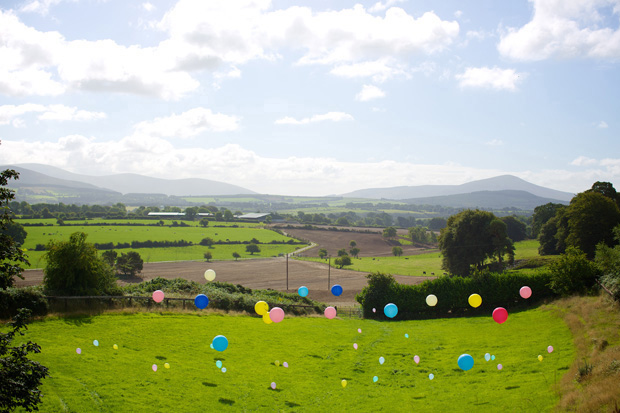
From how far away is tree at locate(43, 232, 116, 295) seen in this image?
28594 mm

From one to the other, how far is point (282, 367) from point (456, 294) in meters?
27.8

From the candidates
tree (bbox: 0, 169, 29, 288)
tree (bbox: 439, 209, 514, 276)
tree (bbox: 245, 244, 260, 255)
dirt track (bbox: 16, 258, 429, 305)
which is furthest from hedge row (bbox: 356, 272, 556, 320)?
tree (bbox: 245, 244, 260, 255)

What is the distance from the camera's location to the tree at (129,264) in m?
81.2

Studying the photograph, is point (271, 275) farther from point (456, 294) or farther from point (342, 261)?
point (456, 294)

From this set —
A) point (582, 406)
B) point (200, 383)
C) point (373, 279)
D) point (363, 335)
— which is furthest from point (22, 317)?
point (373, 279)

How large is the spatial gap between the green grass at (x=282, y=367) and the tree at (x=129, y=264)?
57.7 metres

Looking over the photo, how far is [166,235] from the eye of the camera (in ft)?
411

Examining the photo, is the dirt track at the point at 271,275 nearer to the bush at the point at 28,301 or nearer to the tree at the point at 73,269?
the tree at the point at 73,269

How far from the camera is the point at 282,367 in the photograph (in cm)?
2180

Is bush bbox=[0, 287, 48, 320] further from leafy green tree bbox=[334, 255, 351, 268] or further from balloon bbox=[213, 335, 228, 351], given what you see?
leafy green tree bbox=[334, 255, 351, 268]

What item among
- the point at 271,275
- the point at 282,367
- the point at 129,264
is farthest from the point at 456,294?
the point at 129,264

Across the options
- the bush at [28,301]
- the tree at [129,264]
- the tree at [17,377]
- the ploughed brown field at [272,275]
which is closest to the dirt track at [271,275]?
the ploughed brown field at [272,275]

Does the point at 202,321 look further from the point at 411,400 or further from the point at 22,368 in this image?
the point at 22,368

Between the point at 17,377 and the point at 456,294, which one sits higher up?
the point at 17,377
